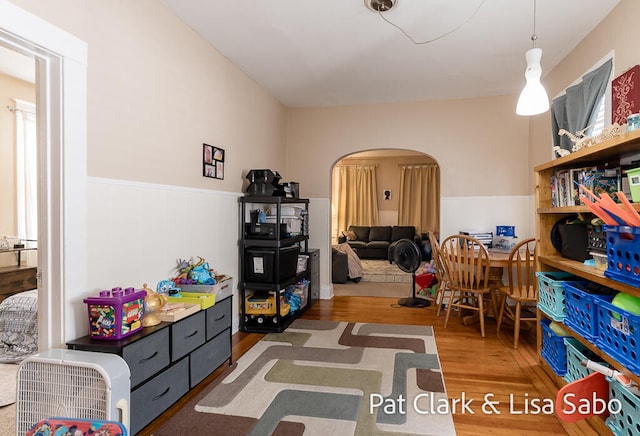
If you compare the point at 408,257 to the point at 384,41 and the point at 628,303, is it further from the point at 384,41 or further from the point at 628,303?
the point at 628,303

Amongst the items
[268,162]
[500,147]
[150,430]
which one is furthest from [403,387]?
[500,147]

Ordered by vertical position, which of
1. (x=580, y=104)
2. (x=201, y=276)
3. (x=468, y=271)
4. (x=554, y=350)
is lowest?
(x=554, y=350)

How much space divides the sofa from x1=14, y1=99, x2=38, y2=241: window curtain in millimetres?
5929

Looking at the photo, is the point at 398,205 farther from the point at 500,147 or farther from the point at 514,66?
the point at 514,66

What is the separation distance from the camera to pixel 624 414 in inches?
63.1

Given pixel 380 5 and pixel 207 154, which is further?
pixel 207 154

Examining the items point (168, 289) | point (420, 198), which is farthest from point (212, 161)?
point (420, 198)

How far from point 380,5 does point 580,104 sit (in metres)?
1.91

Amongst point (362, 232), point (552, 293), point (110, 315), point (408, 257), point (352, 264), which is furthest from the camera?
point (362, 232)

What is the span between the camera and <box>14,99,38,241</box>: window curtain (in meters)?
4.06

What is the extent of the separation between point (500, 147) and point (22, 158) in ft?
18.3

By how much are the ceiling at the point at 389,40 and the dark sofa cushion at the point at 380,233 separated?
487cm

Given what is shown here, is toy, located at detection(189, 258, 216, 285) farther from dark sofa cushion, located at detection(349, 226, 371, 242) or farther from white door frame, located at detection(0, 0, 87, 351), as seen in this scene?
dark sofa cushion, located at detection(349, 226, 371, 242)

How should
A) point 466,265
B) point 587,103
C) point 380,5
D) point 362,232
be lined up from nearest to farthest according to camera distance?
point 380,5, point 587,103, point 466,265, point 362,232
